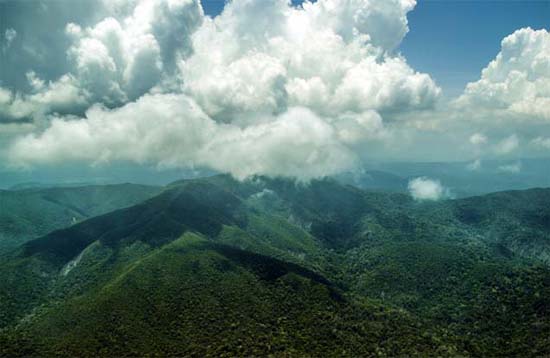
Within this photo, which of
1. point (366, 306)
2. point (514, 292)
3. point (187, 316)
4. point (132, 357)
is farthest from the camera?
point (514, 292)

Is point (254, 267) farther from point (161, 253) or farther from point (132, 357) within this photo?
point (132, 357)

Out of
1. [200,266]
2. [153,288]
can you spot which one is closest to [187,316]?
[153,288]

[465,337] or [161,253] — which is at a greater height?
[161,253]

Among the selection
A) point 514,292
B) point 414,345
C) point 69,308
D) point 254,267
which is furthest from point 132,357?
point 514,292

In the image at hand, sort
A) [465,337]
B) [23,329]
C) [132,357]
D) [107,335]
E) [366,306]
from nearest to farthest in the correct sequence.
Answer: [132,357], [107,335], [23,329], [465,337], [366,306]

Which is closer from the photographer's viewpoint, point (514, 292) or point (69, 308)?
point (69, 308)

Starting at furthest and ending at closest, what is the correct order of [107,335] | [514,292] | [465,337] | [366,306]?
[514,292] → [366,306] → [465,337] → [107,335]

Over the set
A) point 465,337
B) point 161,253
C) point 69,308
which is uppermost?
point 161,253

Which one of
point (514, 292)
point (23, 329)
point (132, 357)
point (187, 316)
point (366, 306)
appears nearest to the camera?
point (132, 357)

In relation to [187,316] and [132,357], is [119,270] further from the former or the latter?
[132,357]
